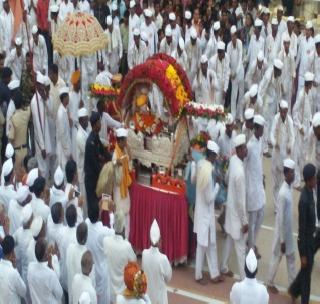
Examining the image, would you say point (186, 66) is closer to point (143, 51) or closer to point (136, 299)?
point (143, 51)

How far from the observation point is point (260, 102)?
43.7 feet

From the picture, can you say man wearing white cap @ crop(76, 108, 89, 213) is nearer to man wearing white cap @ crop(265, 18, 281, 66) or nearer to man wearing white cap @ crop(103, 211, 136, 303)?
man wearing white cap @ crop(103, 211, 136, 303)

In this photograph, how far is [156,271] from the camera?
8.73m

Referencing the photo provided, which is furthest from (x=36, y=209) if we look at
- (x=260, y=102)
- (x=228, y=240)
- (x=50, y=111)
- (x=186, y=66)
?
(x=186, y=66)

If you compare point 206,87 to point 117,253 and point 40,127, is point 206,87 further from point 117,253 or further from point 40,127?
point 117,253

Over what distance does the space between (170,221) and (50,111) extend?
2.96 meters

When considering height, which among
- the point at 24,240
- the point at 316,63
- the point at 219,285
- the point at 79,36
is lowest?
the point at 219,285

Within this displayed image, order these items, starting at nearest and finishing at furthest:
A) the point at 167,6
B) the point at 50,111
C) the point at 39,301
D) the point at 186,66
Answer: the point at 39,301, the point at 50,111, the point at 186,66, the point at 167,6

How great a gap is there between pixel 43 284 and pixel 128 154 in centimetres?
322

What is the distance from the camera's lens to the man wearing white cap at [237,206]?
10.2m

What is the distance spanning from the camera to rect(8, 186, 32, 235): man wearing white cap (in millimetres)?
9461

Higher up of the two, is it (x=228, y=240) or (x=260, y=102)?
(x=260, y=102)

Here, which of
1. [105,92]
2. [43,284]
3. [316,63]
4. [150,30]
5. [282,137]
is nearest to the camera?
[43,284]

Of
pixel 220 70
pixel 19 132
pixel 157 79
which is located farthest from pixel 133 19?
pixel 157 79
